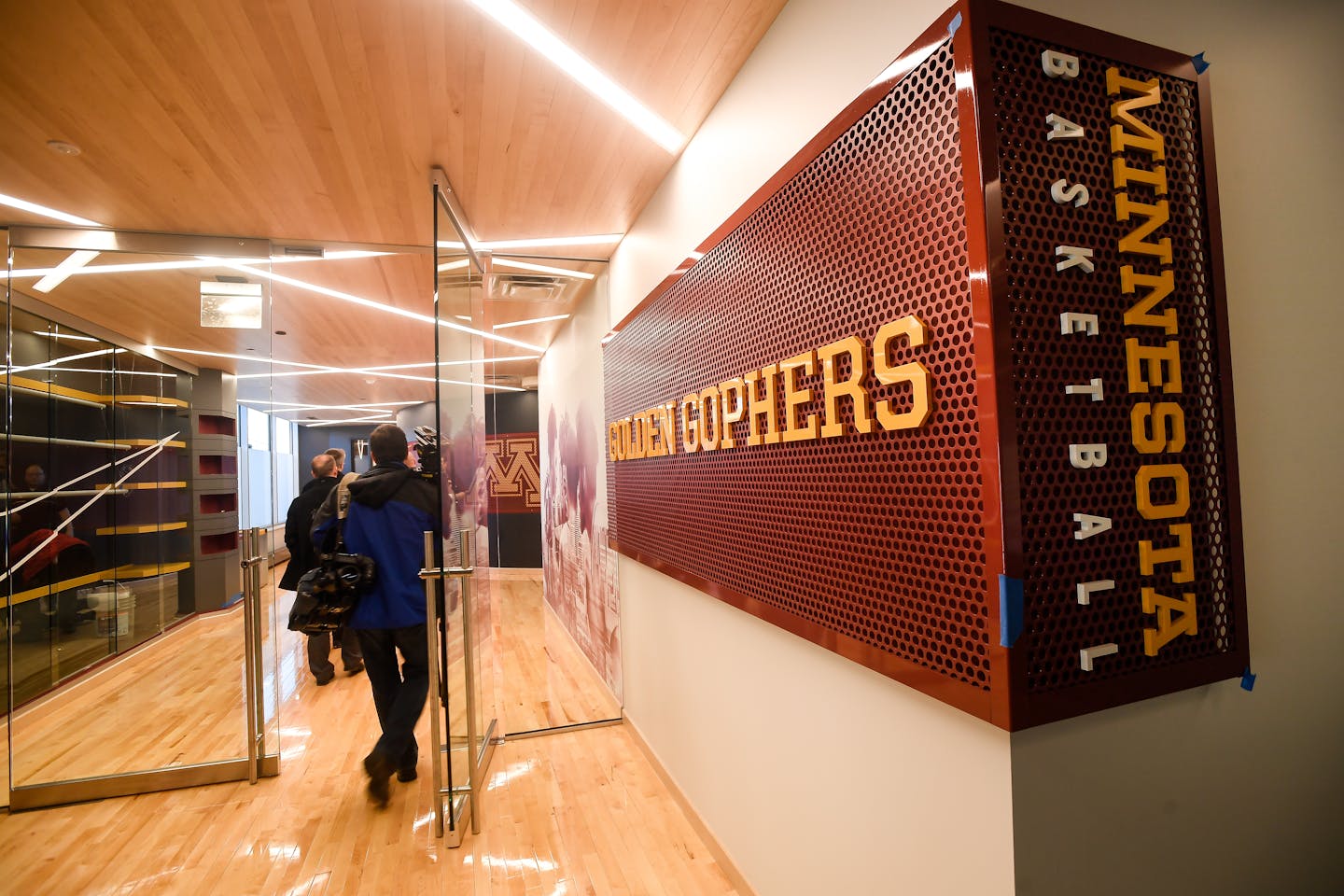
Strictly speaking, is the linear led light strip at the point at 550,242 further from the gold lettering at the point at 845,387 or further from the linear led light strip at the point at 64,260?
the gold lettering at the point at 845,387

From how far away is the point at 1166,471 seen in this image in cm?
124

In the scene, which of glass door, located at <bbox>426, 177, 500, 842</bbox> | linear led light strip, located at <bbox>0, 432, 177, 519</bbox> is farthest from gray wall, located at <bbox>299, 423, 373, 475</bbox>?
glass door, located at <bbox>426, 177, 500, 842</bbox>

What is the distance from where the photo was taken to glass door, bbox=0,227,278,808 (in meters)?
3.34

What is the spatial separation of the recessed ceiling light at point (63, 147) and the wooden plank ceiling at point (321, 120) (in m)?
0.03

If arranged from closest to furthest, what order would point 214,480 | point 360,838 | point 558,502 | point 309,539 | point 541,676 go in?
point 360,838, point 214,480, point 309,539, point 541,676, point 558,502

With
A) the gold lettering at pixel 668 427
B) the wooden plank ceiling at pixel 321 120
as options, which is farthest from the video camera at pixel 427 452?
the gold lettering at pixel 668 427

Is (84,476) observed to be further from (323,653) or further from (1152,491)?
(1152,491)

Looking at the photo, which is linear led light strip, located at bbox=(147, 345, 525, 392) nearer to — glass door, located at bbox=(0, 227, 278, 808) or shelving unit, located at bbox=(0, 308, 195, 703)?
glass door, located at bbox=(0, 227, 278, 808)

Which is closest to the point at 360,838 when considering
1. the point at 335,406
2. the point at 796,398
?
the point at 796,398

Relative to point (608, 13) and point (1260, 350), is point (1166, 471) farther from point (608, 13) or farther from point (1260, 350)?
point (608, 13)

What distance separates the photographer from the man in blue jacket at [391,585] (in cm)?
304

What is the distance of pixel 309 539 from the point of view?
4066 millimetres

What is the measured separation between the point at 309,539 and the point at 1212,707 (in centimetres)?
451

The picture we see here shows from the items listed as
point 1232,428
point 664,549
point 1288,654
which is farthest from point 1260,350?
point 664,549
